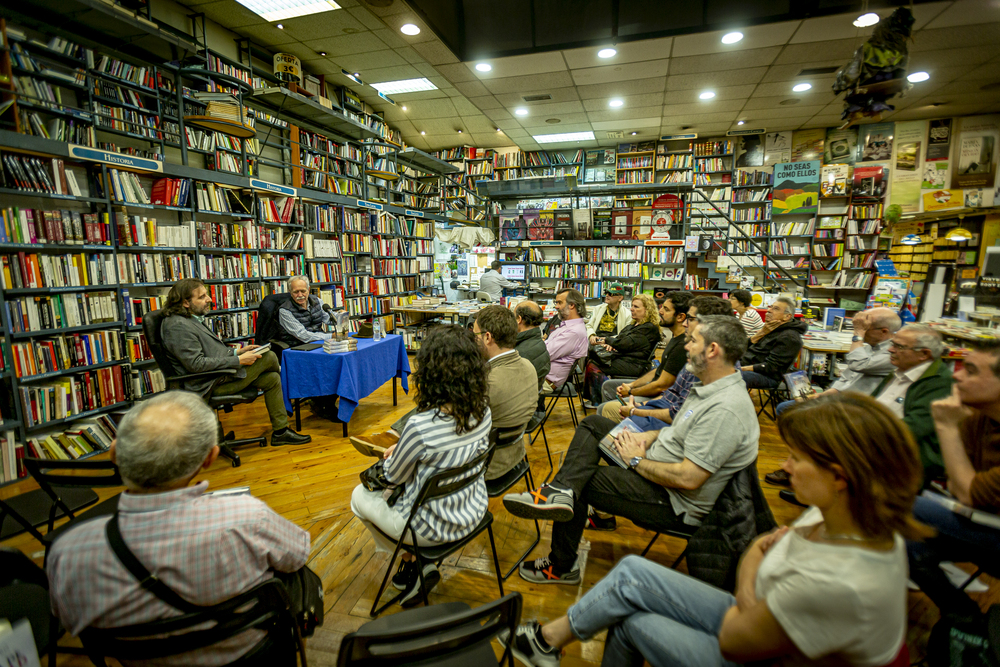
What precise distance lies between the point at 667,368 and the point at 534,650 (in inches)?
83.8

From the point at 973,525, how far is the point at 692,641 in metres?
1.31

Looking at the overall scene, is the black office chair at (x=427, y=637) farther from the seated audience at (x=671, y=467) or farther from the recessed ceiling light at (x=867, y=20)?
the recessed ceiling light at (x=867, y=20)

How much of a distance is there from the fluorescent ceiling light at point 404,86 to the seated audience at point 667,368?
5.26 metres

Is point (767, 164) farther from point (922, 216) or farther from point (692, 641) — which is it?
point (692, 641)

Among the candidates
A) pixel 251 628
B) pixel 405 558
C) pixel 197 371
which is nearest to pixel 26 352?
pixel 197 371

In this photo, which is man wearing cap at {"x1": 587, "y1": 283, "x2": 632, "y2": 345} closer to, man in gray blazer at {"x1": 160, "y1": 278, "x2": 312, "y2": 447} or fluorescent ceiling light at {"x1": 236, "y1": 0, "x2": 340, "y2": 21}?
man in gray blazer at {"x1": 160, "y1": 278, "x2": 312, "y2": 447}

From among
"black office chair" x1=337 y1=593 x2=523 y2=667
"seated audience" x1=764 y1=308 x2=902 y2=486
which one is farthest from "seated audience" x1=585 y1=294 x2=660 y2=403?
"black office chair" x1=337 y1=593 x2=523 y2=667

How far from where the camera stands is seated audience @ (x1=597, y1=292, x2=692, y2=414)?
9.94 feet

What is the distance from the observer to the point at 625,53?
4.77m

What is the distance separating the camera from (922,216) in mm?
7043

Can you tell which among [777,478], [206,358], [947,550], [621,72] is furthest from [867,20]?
[206,358]

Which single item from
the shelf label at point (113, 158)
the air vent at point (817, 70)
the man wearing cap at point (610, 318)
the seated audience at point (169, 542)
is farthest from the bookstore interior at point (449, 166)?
the seated audience at point (169, 542)

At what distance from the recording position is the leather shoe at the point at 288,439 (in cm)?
362

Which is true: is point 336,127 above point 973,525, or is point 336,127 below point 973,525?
above
